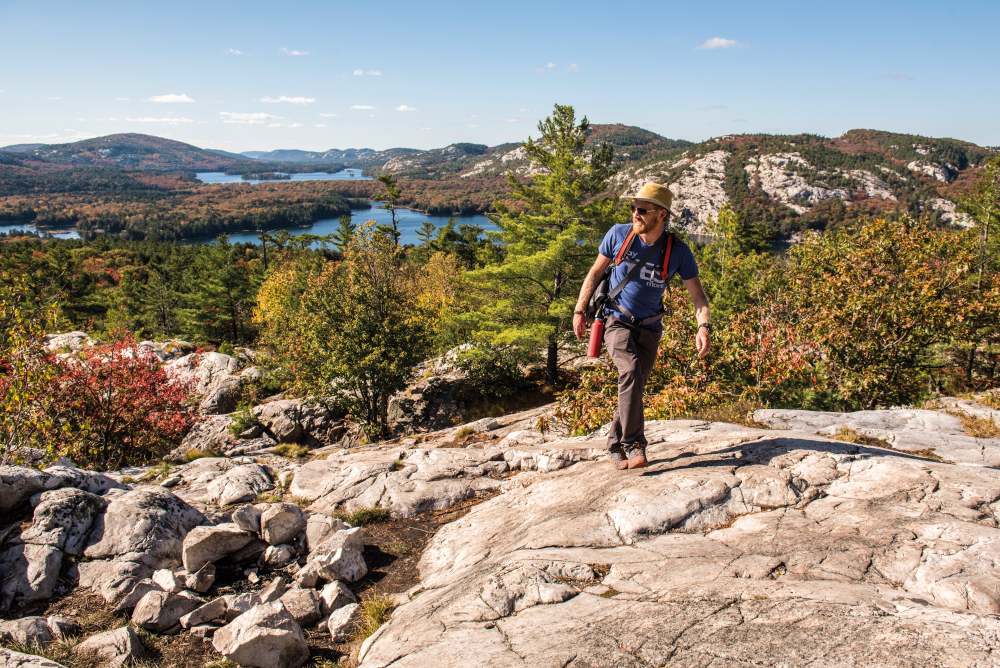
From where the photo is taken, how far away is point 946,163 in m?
189

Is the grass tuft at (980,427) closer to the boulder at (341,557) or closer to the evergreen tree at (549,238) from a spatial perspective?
the boulder at (341,557)

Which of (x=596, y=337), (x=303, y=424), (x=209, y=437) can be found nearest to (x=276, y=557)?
(x=596, y=337)

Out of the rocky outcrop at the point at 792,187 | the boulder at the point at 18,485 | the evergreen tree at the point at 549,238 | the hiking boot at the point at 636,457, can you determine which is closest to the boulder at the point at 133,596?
the boulder at the point at 18,485

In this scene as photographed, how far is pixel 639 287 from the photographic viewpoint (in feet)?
18.2

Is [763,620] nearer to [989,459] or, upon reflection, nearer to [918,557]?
[918,557]

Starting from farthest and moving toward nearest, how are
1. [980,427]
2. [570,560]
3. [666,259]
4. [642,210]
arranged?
[980,427]
[666,259]
[642,210]
[570,560]

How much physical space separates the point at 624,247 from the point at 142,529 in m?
6.79

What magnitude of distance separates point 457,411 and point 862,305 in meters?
15.1

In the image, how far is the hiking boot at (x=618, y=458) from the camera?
627 cm

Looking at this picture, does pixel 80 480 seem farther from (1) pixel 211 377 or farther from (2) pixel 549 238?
(1) pixel 211 377

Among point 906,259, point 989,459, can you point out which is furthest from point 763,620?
point 906,259

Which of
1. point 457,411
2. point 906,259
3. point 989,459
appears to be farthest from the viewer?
point 457,411

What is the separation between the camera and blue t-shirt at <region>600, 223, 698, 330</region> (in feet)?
18.0

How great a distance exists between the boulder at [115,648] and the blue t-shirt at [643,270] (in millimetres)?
5504
